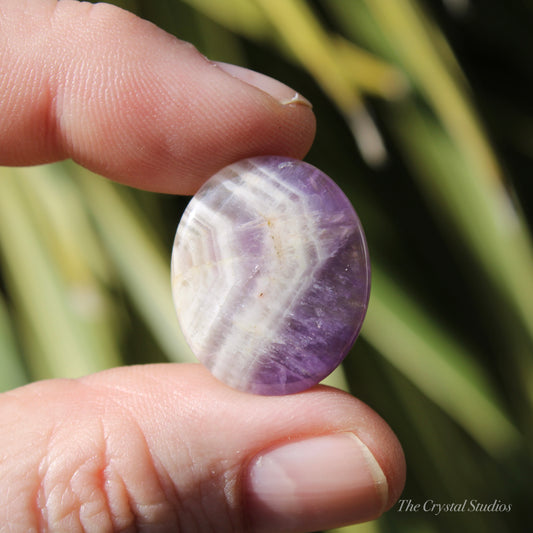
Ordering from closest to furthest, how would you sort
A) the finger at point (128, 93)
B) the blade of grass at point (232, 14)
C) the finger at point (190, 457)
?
the finger at point (190, 457), the finger at point (128, 93), the blade of grass at point (232, 14)

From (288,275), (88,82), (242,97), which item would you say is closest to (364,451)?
(288,275)

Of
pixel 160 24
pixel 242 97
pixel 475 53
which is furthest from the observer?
pixel 475 53

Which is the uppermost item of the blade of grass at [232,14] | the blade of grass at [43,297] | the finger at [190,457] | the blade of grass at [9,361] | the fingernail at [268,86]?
the blade of grass at [232,14]

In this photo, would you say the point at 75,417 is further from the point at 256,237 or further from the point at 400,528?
the point at 400,528

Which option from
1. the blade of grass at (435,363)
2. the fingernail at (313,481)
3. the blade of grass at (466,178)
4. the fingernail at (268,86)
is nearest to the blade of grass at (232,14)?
the blade of grass at (466,178)

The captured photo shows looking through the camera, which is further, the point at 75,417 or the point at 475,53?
the point at 475,53

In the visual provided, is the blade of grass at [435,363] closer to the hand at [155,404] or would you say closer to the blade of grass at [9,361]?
the hand at [155,404]

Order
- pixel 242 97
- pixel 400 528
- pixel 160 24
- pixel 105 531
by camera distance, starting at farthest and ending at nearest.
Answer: pixel 160 24, pixel 400 528, pixel 242 97, pixel 105 531
